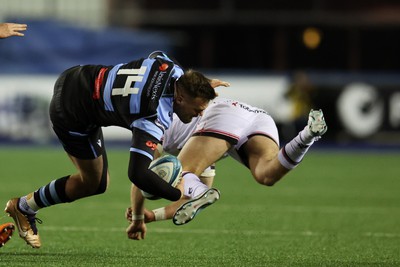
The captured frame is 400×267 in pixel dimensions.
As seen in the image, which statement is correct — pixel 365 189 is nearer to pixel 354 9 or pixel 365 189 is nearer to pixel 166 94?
pixel 166 94

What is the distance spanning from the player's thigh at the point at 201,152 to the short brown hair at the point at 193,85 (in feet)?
3.74

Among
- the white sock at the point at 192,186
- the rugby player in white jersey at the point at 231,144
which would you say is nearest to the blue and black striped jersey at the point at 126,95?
the white sock at the point at 192,186

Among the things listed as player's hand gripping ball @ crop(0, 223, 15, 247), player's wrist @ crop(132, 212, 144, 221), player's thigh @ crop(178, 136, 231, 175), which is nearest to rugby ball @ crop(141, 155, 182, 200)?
player's wrist @ crop(132, 212, 144, 221)

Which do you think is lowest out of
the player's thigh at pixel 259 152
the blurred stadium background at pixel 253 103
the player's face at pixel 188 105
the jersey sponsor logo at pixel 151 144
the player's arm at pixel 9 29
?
the blurred stadium background at pixel 253 103

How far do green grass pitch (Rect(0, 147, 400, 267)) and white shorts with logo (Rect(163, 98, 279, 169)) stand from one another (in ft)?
2.75

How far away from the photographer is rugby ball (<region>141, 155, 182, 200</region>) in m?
7.19

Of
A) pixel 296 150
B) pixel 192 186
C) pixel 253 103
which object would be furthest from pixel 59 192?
pixel 253 103

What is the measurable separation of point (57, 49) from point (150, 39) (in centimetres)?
198

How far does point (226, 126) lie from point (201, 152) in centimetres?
35

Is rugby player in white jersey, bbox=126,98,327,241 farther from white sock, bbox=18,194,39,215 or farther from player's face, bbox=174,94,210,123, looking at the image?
white sock, bbox=18,194,39,215

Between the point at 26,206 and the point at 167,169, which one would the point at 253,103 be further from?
the point at 167,169

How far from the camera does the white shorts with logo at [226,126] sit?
331 inches

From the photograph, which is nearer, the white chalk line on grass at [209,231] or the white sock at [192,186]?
the white sock at [192,186]

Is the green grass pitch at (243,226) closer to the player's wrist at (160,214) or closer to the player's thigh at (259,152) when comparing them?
the player's wrist at (160,214)
